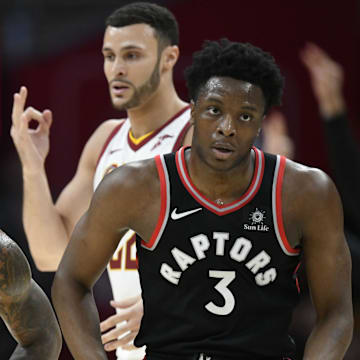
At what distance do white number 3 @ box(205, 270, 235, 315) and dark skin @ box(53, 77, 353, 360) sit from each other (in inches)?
9.8

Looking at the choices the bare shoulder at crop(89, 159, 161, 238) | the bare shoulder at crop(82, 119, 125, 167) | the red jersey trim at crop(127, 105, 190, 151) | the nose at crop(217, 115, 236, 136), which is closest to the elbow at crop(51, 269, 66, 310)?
the bare shoulder at crop(89, 159, 161, 238)

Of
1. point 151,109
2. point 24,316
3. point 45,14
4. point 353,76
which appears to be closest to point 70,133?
point 45,14

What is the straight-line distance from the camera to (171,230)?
124 inches

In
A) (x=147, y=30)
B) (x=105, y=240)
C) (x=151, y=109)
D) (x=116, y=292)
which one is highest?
(x=147, y=30)

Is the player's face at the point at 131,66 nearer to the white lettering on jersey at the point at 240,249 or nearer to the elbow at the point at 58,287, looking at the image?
the elbow at the point at 58,287

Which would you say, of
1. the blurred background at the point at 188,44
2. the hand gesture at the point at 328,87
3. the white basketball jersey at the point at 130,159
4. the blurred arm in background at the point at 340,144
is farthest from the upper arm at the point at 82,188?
the blurred background at the point at 188,44

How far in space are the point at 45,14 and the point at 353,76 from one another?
2841 millimetres

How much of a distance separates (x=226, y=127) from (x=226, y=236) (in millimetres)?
379

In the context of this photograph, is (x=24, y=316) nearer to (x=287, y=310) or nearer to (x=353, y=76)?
(x=287, y=310)

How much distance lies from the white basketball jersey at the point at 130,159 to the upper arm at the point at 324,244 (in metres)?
1.06

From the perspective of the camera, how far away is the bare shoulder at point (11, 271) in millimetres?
2645

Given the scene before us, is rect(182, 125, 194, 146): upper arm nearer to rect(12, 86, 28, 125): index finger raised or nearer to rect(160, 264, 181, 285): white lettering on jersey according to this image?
rect(12, 86, 28, 125): index finger raised

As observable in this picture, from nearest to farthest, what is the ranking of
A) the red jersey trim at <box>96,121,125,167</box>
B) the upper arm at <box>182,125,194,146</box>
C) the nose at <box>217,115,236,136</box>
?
the nose at <box>217,115,236,136</box> → the upper arm at <box>182,125,194,146</box> → the red jersey trim at <box>96,121,125,167</box>

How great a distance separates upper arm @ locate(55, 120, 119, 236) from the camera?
14.6 feet
